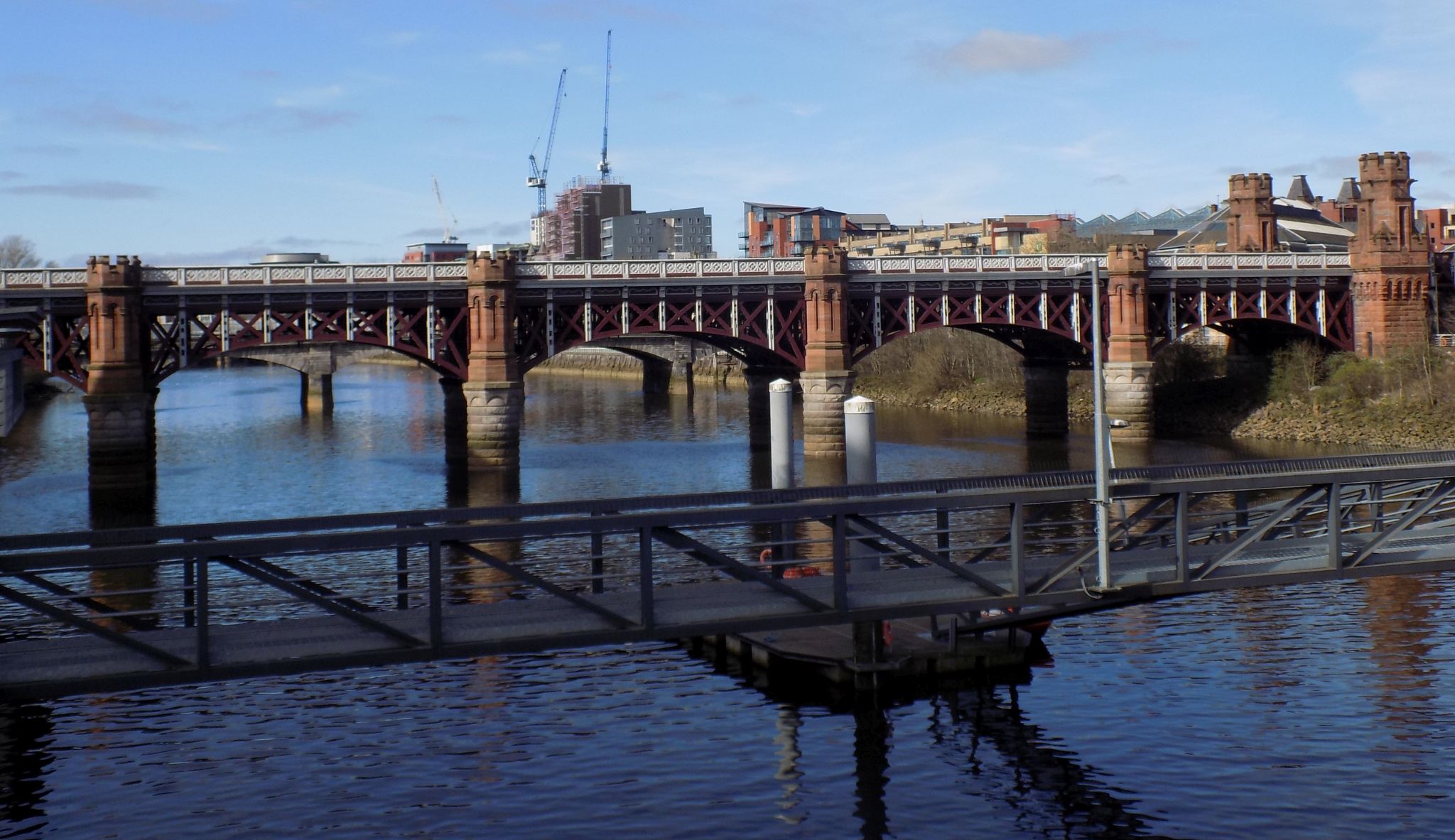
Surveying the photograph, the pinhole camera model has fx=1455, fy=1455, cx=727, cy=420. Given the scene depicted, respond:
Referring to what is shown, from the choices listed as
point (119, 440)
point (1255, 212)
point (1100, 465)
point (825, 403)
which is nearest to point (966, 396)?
point (1255, 212)

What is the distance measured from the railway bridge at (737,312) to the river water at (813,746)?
33166 millimetres

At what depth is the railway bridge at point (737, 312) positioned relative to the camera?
6359 cm

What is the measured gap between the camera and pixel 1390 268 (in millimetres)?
80000

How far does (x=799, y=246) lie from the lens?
180500 mm

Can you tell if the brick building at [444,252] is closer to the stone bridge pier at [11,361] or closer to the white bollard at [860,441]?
the stone bridge pier at [11,361]

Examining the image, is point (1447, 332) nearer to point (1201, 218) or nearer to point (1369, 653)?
point (1369, 653)

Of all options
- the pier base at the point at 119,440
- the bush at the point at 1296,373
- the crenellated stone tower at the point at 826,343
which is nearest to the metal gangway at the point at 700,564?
the pier base at the point at 119,440

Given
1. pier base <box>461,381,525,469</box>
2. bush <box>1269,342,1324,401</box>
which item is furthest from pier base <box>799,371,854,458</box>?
bush <box>1269,342,1324,401</box>

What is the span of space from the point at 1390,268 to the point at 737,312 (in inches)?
1457

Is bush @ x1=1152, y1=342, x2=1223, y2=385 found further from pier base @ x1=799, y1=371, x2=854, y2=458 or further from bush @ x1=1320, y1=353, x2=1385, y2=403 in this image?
pier base @ x1=799, y1=371, x2=854, y2=458

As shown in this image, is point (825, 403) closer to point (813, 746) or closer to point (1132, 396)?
point (1132, 396)

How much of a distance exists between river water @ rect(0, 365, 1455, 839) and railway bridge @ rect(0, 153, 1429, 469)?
33.2 m

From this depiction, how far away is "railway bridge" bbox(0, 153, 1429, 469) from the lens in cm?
6359

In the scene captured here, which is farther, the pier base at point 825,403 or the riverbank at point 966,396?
the riverbank at point 966,396
